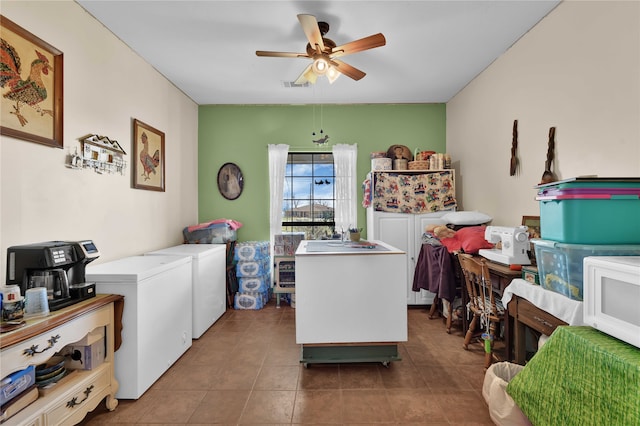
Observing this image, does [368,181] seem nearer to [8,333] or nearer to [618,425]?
[618,425]

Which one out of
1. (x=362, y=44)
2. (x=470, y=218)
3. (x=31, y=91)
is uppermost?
(x=362, y=44)

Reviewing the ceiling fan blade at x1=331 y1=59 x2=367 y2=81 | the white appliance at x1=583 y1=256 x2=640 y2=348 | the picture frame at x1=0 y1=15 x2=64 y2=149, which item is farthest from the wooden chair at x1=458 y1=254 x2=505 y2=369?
the picture frame at x1=0 y1=15 x2=64 y2=149

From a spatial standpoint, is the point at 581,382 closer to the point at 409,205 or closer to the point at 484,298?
the point at 484,298

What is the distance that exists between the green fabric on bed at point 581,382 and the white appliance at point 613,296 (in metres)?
0.07

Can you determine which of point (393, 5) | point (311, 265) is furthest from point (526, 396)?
point (393, 5)

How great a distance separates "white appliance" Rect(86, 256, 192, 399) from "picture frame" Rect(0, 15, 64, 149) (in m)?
1.04

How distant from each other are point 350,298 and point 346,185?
249 centimetres

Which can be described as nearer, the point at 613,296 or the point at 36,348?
the point at 613,296

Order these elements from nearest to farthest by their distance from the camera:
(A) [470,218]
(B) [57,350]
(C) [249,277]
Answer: (B) [57,350] → (A) [470,218] → (C) [249,277]

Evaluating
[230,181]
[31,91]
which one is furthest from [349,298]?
[230,181]

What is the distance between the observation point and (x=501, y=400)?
71.9 inches

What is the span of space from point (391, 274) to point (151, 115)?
3.16 m

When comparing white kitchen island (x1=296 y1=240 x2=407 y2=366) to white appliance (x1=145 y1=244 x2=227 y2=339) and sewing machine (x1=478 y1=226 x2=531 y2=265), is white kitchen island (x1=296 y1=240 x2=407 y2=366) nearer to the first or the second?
sewing machine (x1=478 y1=226 x2=531 y2=265)

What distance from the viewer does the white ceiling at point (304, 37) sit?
254cm
